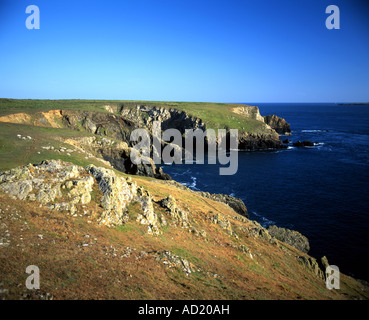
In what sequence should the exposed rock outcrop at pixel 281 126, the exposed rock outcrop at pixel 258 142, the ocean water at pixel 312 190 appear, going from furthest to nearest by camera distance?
the exposed rock outcrop at pixel 281 126
the exposed rock outcrop at pixel 258 142
the ocean water at pixel 312 190

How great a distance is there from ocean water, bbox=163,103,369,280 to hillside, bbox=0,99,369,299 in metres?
11.5

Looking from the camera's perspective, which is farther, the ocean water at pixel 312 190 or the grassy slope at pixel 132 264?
the ocean water at pixel 312 190

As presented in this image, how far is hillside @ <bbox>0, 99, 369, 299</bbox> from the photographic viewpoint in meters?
14.0

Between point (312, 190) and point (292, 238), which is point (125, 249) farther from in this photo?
point (312, 190)

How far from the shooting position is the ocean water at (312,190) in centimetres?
3831

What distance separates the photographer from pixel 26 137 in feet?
184

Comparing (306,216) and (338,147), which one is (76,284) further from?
(338,147)

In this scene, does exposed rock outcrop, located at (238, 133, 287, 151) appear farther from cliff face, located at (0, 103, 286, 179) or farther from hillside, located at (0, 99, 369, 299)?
hillside, located at (0, 99, 369, 299)

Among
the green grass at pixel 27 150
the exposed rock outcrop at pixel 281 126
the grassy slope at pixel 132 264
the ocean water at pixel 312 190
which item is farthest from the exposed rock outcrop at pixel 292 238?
the exposed rock outcrop at pixel 281 126

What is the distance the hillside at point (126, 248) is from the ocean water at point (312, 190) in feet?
37.6

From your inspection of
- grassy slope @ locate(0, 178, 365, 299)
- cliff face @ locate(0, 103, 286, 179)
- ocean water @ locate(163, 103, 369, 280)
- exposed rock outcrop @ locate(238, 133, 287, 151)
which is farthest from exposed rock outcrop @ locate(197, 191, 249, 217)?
exposed rock outcrop @ locate(238, 133, 287, 151)

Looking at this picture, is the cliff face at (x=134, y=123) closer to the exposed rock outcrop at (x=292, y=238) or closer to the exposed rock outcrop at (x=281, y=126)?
the exposed rock outcrop at (x=281, y=126)
